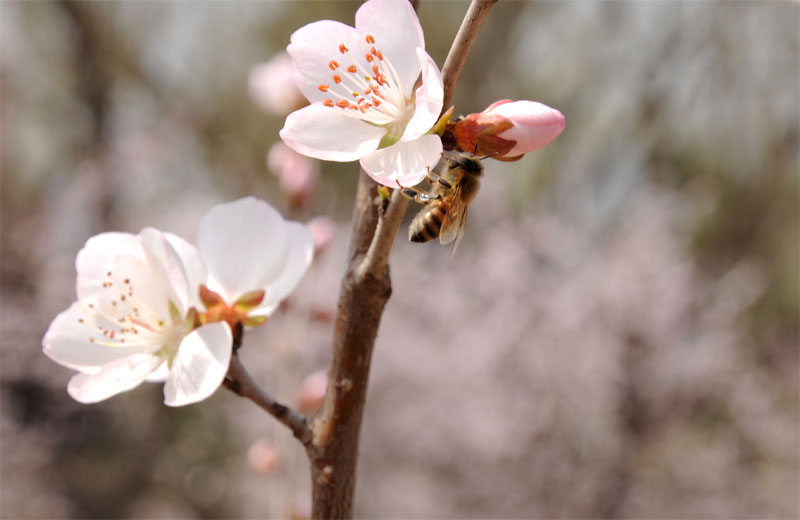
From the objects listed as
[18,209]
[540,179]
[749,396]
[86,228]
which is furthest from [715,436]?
[18,209]

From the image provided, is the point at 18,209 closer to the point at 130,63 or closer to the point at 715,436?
the point at 130,63

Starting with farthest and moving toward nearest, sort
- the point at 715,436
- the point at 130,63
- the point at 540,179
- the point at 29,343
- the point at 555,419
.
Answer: the point at 130,63 < the point at 540,179 < the point at 29,343 < the point at 715,436 < the point at 555,419

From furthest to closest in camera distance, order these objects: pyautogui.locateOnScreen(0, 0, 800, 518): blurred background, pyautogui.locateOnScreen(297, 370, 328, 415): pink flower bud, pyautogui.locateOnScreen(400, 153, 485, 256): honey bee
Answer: pyautogui.locateOnScreen(0, 0, 800, 518): blurred background
pyautogui.locateOnScreen(297, 370, 328, 415): pink flower bud
pyautogui.locateOnScreen(400, 153, 485, 256): honey bee

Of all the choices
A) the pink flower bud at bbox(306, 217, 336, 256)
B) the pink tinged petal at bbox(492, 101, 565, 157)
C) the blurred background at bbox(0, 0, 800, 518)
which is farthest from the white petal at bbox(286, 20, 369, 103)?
the blurred background at bbox(0, 0, 800, 518)

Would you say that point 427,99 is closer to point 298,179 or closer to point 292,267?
point 292,267

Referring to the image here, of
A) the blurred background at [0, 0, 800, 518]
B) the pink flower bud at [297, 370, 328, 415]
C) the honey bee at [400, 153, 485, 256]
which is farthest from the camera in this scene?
the blurred background at [0, 0, 800, 518]

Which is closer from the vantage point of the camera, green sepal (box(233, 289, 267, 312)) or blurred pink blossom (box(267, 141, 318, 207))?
green sepal (box(233, 289, 267, 312))

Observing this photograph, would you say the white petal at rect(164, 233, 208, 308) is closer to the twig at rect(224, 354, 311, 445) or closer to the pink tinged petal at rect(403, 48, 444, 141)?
the twig at rect(224, 354, 311, 445)

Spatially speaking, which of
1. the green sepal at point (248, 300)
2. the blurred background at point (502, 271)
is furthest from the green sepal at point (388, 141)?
the blurred background at point (502, 271)
